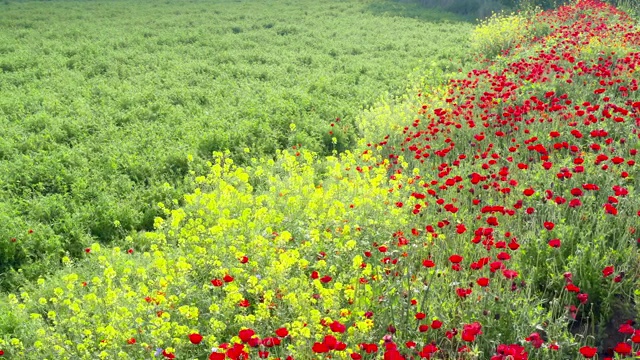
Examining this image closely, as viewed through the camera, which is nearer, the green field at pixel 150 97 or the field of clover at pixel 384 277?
the field of clover at pixel 384 277

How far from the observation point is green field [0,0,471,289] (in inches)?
273

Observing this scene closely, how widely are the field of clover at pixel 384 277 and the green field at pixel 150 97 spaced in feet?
3.40

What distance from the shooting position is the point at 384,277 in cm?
442

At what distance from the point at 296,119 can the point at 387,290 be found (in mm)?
6056

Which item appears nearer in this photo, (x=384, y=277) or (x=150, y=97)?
(x=384, y=277)

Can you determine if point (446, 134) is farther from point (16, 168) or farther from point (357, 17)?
point (357, 17)

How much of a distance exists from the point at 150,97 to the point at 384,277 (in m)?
8.38

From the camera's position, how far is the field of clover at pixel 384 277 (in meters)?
3.73

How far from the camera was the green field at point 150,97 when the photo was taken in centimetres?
693

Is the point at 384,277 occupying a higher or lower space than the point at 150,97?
lower

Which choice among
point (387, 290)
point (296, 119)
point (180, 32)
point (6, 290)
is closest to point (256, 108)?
→ point (296, 119)

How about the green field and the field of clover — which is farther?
the green field

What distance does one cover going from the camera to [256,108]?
10.3 meters

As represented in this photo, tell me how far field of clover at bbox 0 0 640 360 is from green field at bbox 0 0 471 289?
3.40 ft
